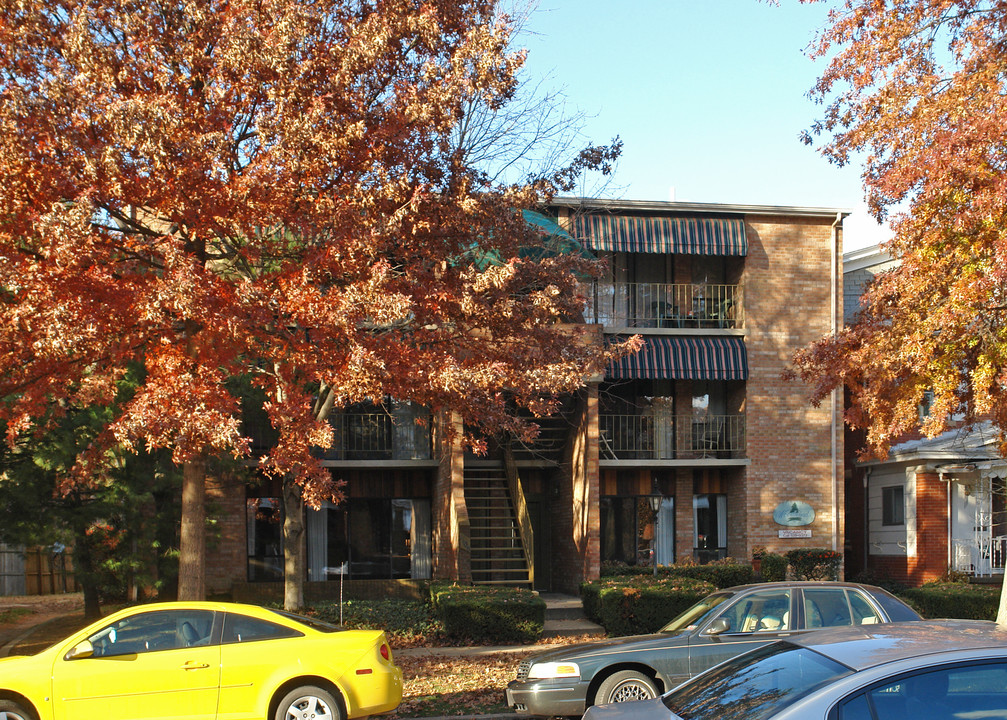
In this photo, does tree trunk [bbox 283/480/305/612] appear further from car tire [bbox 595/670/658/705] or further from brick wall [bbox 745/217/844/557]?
brick wall [bbox 745/217/844/557]

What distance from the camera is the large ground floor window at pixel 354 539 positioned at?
22.1m

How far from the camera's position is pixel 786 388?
23.1 m

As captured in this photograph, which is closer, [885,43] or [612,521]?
[885,43]

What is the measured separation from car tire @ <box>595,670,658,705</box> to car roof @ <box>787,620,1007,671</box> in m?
4.04

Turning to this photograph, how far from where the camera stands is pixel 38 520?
15523 millimetres

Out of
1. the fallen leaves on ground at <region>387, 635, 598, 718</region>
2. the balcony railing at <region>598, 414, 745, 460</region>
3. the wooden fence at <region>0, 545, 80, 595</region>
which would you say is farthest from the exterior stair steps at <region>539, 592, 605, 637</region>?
the wooden fence at <region>0, 545, 80, 595</region>

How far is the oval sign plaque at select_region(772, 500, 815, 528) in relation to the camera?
2266 cm

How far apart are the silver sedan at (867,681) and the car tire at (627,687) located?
4097 mm

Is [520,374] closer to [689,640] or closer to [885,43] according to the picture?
[689,640]

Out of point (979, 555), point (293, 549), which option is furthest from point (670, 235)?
point (293, 549)

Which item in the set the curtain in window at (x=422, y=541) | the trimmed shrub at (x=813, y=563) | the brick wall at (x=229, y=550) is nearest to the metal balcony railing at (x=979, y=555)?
the trimmed shrub at (x=813, y=563)

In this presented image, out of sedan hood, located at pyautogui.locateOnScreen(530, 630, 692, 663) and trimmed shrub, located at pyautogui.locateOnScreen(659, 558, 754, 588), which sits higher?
sedan hood, located at pyautogui.locateOnScreen(530, 630, 692, 663)

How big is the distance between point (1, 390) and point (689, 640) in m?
7.87

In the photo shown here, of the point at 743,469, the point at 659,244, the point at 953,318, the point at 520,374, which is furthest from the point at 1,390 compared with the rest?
the point at 743,469
